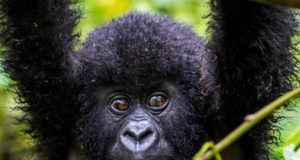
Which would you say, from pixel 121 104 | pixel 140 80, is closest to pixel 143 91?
pixel 140 80

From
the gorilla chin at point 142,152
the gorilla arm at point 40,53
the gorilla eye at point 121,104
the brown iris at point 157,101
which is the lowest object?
the gorilla chin at point 142,152

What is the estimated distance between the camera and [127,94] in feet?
13.3

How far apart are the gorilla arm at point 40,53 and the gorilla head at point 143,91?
30 centimetres

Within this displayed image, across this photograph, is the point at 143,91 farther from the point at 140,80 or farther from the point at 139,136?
the point at 139,136

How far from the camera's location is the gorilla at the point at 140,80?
3.45 m

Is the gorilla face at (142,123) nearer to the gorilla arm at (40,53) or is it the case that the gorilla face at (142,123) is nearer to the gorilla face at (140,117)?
the gorilla face at (140,117)

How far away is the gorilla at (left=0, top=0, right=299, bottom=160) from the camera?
11.3 feet

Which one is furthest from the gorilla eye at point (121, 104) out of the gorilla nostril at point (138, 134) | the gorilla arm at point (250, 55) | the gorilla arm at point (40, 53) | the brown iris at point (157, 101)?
the gorilla arm at point (250, 55)

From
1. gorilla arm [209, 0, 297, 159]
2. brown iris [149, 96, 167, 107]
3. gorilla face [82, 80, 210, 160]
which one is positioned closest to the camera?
gorilla arm [209, 0, 297, 159]

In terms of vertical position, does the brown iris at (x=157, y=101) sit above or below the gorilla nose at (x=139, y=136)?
above

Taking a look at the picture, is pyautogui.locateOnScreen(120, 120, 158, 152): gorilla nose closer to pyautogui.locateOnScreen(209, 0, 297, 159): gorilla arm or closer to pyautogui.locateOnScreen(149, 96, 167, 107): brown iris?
pyautogui.locateOnScreen(149, 96, 167, 107): brown iris

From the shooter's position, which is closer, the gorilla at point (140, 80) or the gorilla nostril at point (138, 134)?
the gorilla at point (140, 80)

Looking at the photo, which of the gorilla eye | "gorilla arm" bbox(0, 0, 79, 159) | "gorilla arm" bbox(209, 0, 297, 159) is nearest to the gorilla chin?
the gorilla eye

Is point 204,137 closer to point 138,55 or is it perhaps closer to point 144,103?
point 144,103
